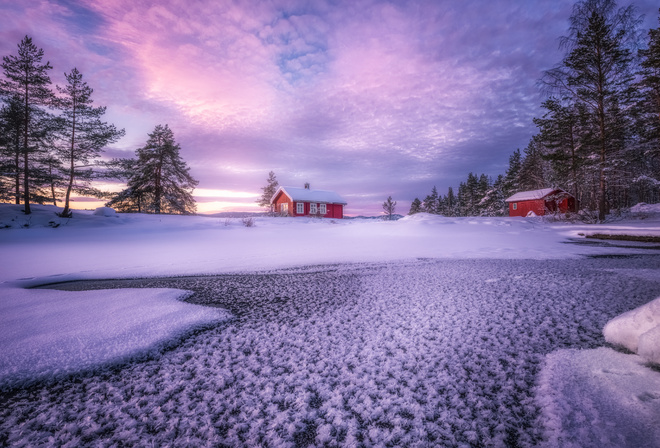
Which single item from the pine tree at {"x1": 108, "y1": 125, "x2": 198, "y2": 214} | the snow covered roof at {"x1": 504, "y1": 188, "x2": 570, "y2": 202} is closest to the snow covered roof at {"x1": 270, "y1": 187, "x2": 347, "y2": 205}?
the pine tree at {"x1": 108, "y1": 125, "x2": 198, "y2": 214}

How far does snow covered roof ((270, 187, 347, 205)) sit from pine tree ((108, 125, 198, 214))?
11.0 meters

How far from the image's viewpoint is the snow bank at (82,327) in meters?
1.37

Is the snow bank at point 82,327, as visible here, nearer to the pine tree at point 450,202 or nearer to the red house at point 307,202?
the red house at point 307,202

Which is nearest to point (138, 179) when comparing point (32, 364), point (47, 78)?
point (47, 78)

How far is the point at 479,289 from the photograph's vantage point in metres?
2.80

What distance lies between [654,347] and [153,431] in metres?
2.40

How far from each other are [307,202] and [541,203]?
84.1 feet

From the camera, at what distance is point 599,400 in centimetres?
105

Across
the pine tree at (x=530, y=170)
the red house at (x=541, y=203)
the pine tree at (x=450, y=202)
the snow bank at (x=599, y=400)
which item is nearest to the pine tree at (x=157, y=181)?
the snow bank at (x=599, y=400)

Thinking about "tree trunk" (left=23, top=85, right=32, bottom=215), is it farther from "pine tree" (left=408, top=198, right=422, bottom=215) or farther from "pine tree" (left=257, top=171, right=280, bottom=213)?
"pine tree" (left=408, top=198, right=422, bottom=215)

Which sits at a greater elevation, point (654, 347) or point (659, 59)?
point (659, 59)

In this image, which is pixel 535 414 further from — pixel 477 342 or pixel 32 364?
pixel 32 364

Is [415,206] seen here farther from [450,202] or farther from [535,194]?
[535,194]

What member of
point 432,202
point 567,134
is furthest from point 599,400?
point 432,202
